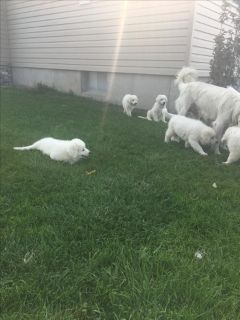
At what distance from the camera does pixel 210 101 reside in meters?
6.28

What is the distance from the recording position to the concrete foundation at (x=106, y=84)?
950 centimetres

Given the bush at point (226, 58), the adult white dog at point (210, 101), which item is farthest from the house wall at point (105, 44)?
the adult white dog at point (210, 101)

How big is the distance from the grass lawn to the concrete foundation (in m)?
4.23

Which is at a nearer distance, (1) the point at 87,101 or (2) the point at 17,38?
(1) the point at 87,101

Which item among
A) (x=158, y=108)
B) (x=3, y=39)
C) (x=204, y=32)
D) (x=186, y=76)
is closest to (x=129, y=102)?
(x=158, y=108)

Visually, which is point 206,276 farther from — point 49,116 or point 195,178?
point 49,116

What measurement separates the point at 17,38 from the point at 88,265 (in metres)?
15.5

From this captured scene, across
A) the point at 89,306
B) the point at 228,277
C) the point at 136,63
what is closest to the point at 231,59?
the point at 136,63

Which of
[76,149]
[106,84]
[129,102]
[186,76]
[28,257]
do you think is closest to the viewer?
[28,257]

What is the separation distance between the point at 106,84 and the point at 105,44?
126cm

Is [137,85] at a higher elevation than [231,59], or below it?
below

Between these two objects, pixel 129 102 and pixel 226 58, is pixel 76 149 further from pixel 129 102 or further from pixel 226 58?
pixel 226 58

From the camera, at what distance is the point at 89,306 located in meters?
2.24

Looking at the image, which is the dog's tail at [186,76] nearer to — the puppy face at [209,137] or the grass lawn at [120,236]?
the puppy face at [209,137]
